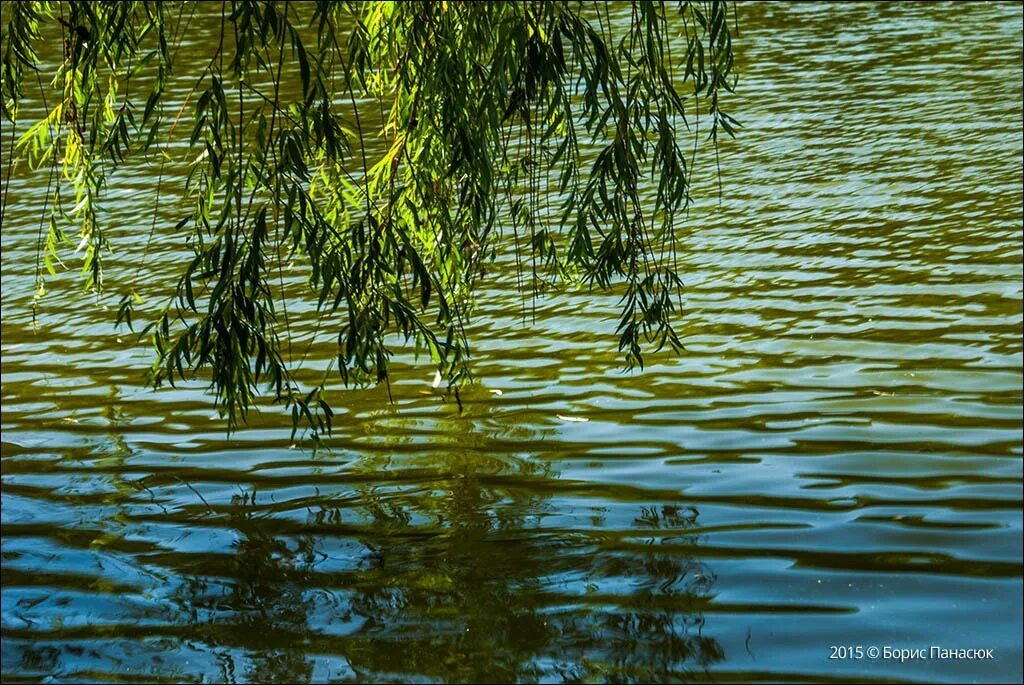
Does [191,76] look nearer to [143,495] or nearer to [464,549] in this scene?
[143,495]

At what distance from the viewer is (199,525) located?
6902 millimetres

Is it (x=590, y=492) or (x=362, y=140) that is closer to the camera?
(x=362, y=140)

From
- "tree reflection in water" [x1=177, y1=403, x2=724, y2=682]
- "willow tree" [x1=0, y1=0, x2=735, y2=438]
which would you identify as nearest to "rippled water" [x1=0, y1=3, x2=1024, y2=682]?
"tree reflection in water" [x1=177, y1=403, x2=724, y2=682]

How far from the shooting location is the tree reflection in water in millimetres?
5422

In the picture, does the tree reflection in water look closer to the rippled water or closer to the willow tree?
the rippled water

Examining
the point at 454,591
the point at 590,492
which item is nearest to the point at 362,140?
the point at 454,591

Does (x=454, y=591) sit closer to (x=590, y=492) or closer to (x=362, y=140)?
A: (x=590, y=492)

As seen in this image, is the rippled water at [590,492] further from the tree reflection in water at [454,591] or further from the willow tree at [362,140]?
the willow tree at [362,140]

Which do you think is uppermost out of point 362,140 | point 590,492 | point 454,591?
point 362,140

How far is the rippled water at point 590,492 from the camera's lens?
5.54m

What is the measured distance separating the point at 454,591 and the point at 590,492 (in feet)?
3.83

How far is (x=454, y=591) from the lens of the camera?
19.8 ft

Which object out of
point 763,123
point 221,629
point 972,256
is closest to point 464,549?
point 221,629

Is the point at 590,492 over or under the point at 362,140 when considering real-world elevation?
under
